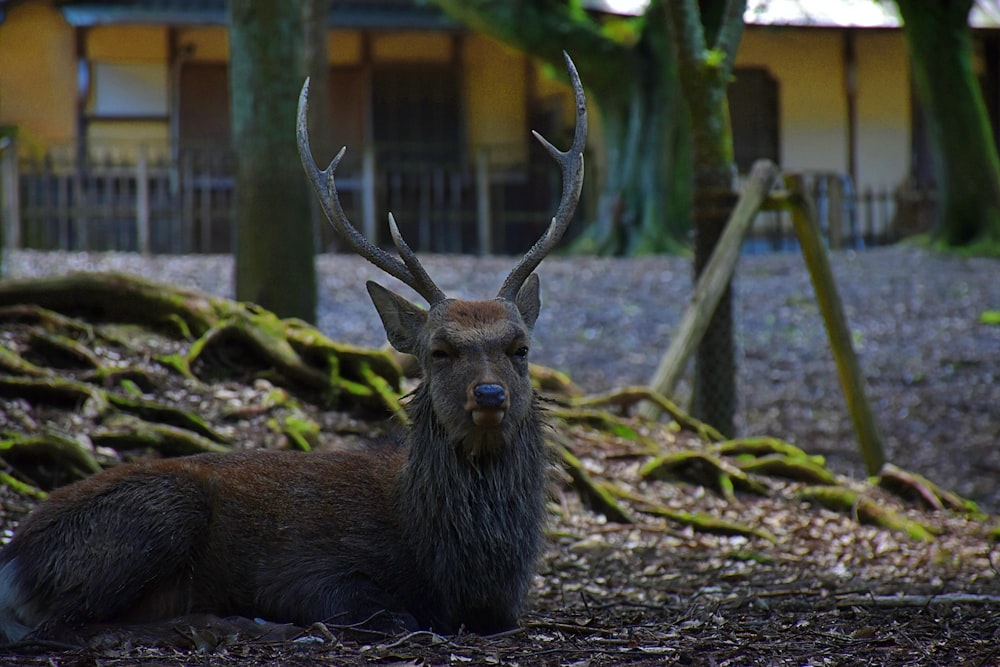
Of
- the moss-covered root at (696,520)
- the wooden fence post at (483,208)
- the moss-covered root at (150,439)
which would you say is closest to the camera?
the moss-covered root at (150,439)

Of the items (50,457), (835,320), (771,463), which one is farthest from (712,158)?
(50,457)

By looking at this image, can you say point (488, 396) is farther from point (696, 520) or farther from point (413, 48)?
point (413, 48)

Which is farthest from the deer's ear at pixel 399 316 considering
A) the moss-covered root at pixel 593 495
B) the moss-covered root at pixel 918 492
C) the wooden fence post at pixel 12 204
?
the wooden fence post at pixel 12 204

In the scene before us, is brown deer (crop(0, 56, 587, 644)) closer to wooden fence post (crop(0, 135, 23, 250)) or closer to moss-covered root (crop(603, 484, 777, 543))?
moss-covered root (crop(603, 484, 777, 543))

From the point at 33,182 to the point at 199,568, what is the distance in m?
16.1

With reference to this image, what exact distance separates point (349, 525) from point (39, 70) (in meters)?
20.2

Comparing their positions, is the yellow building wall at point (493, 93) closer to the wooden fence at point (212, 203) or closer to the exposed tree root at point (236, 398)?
the wooden fence at point (212, 203)

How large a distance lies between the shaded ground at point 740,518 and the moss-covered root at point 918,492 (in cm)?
21

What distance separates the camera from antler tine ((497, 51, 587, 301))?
5.34 meters

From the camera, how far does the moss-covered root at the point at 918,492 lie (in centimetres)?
891

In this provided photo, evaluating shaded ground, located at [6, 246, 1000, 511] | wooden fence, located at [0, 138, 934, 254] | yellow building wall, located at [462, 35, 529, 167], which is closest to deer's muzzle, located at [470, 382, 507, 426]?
shaded ground, located at [6, 246, 1000, 511]

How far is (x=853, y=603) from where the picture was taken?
5.70 m

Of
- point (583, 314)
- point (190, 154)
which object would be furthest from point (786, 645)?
point (190, 154)

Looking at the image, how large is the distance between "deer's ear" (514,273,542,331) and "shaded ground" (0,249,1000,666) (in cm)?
132
